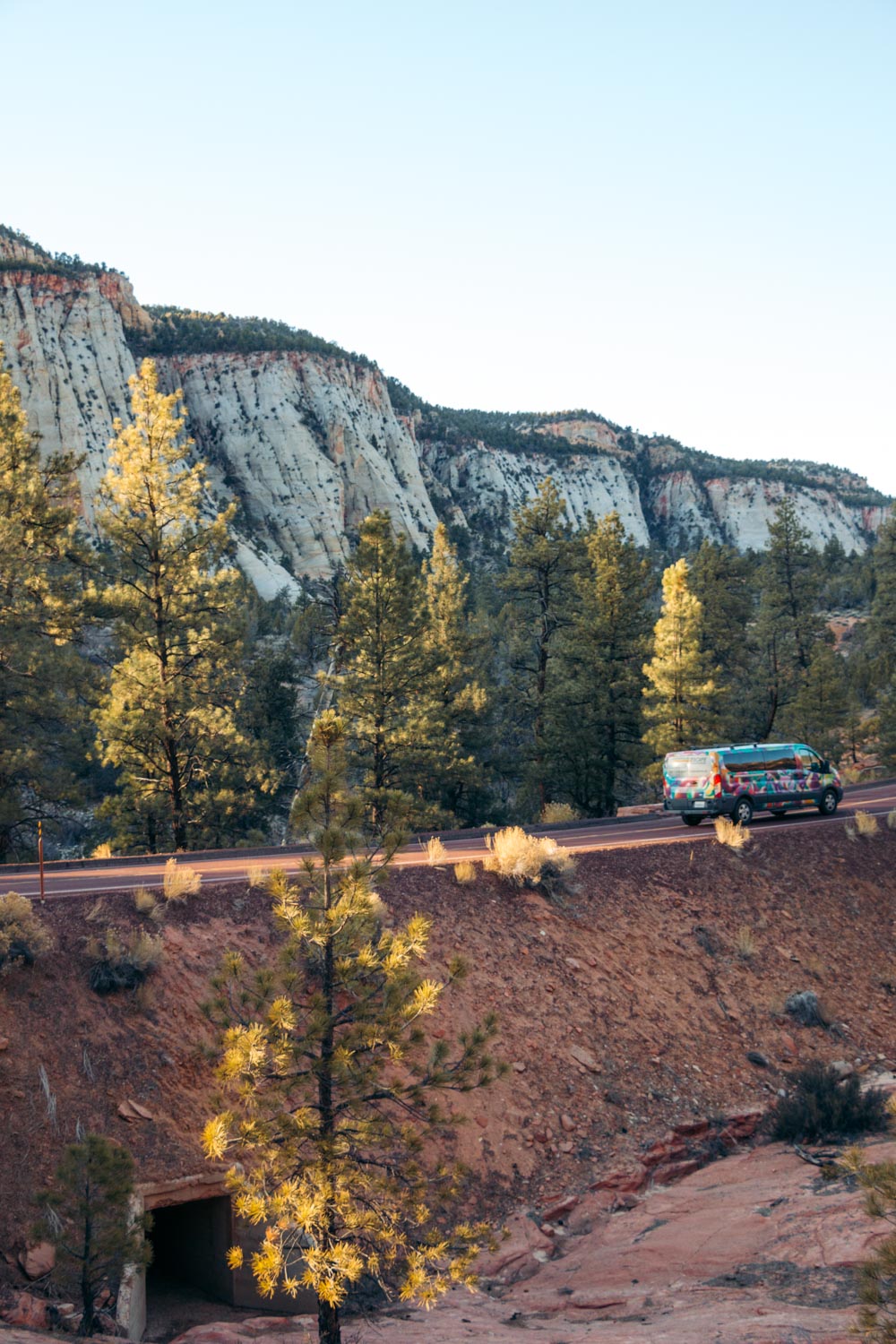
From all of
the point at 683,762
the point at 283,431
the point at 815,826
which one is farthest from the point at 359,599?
the point at 283,431

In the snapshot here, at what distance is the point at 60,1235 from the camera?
9.59 metres

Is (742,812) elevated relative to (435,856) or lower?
lower

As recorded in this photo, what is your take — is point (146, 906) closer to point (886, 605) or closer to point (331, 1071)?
point (331, 1071)

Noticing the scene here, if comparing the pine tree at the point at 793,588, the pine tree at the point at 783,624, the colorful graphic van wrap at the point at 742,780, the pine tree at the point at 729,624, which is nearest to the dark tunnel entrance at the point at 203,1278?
the colorful graphic van wrap at the point at 742,780

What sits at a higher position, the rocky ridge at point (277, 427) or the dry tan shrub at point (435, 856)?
the rocky ridge at point (277, 427)

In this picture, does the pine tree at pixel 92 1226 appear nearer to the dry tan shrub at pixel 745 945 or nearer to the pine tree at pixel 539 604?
the dry tan shrub at pixel 745 945

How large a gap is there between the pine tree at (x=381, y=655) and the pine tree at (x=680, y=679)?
8.95 m

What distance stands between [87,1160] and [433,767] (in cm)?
2374

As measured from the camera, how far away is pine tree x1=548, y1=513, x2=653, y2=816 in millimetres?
36656

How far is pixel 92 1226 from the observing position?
386 inches

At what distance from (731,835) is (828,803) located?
5.72 m

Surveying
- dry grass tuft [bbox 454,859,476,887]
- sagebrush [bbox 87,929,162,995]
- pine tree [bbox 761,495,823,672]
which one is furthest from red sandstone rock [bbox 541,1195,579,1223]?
pine tree [bbox 761,495,823,672]

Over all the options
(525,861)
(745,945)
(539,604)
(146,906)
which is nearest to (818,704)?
(539,604)

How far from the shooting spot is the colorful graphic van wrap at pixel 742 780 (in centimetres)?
2323
